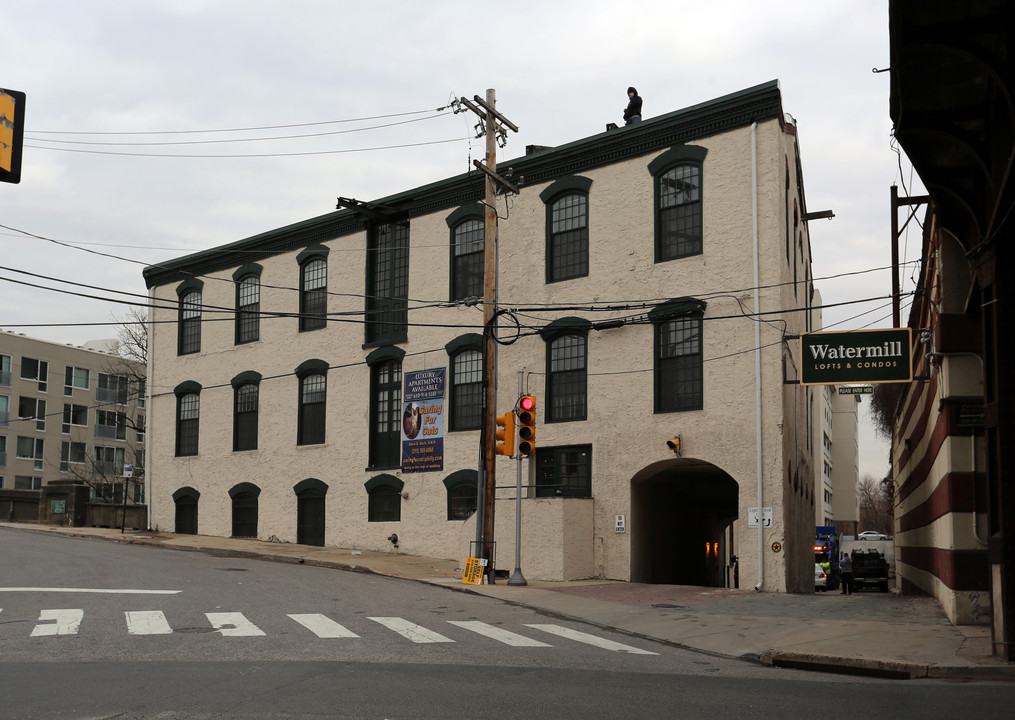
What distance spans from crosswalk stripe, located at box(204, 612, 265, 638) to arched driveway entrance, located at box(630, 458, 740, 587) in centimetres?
1244

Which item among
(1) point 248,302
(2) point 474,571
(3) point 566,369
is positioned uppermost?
(1) point 248,302

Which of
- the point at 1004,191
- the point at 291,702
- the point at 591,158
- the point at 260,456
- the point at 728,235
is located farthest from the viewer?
the point at 260,456

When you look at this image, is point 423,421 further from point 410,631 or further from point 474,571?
point 410,631

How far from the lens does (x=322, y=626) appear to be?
534 inches

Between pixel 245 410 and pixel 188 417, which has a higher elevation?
pixel 245 410

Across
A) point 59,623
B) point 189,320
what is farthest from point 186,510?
point 59,623

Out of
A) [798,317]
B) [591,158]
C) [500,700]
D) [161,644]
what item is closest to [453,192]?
[591,158]

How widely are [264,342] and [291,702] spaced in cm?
2650

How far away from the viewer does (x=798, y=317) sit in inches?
1164

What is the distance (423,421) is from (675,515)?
760 cm

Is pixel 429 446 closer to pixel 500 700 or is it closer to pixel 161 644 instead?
pixel 161 644

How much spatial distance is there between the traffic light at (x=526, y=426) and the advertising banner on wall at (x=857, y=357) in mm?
5769

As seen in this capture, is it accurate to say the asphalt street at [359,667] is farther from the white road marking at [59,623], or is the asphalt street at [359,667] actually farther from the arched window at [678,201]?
the arched window at [678,201]

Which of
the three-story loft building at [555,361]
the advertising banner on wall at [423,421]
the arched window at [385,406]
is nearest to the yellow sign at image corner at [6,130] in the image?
the three-story loft building at [555,361]
